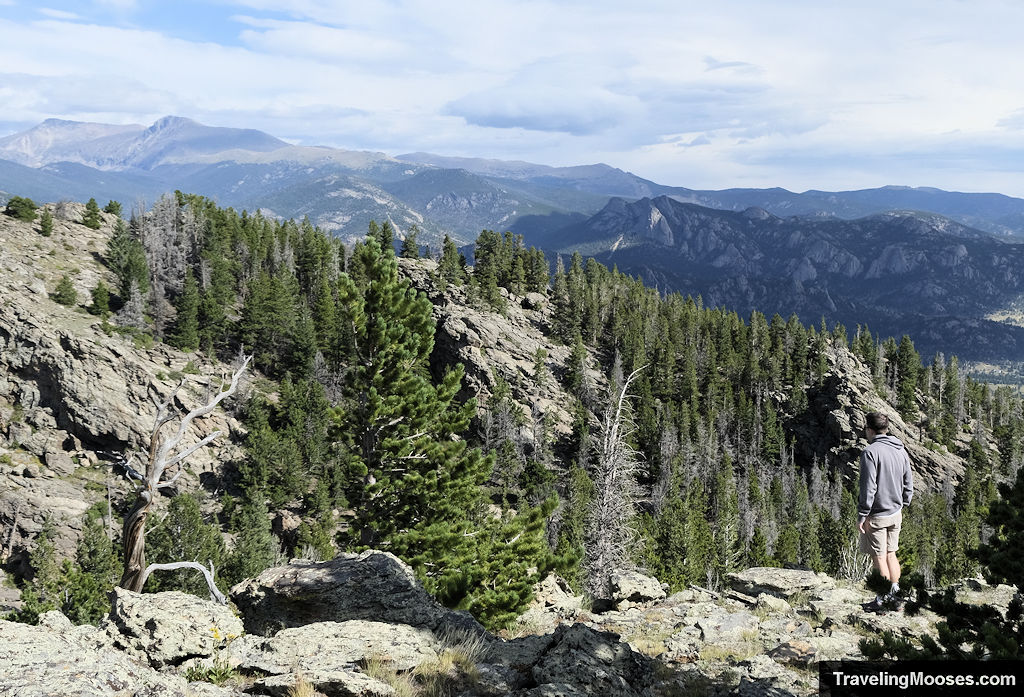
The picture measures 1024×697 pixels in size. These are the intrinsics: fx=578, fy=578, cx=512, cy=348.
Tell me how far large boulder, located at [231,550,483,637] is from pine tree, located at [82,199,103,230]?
118291mm

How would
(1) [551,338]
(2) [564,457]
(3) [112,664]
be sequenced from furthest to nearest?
(1) [551,338] → (2) [564,457] → (3) [112,664]

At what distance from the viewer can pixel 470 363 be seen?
104500 millimetres

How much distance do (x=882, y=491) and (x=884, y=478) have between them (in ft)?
0.83

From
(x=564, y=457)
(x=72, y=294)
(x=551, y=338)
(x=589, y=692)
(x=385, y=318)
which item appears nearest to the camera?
(x=589, y=692)

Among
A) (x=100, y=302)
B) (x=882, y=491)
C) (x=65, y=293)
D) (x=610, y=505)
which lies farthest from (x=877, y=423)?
(x=65, y=293)

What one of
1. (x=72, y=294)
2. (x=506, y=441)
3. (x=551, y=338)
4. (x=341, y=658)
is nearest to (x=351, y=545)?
(x=341, y=658)

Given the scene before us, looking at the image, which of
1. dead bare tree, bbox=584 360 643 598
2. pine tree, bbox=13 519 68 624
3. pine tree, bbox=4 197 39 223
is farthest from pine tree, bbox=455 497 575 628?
pine tree, bbox=4 197 39 223

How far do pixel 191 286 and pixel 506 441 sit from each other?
56.0 m

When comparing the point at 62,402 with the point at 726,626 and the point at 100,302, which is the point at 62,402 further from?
the point at 726,626

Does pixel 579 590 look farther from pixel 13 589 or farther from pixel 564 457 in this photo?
pixel 564 457

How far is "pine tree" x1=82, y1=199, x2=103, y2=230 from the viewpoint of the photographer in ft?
340

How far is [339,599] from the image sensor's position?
11.5 m

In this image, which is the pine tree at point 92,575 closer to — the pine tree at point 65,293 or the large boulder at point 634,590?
the large boulder at point 634,590

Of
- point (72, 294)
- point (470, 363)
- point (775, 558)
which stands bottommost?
point (775, 558)
